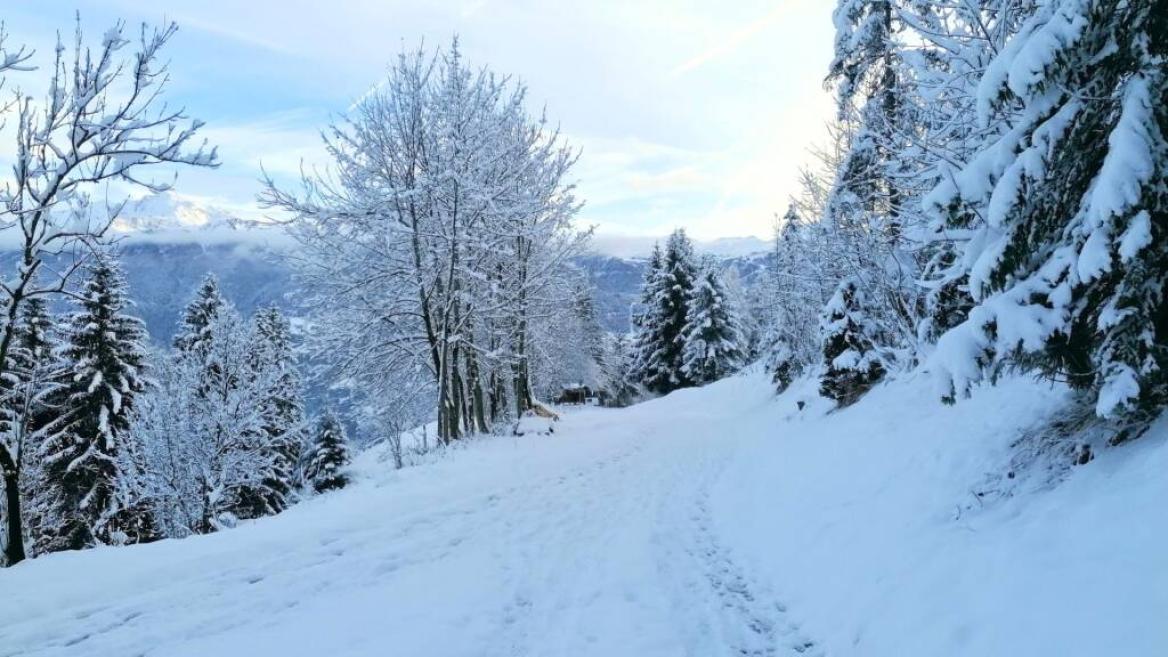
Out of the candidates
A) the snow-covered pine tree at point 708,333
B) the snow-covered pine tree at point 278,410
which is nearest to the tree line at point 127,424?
the snow-covered pine tree at point 278,410

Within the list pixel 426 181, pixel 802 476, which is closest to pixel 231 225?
pixel 426 181

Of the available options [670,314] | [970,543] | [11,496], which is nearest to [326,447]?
[670,314]

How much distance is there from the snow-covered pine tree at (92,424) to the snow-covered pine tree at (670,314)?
30111 millimetres

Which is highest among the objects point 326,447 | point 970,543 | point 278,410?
point 278,410

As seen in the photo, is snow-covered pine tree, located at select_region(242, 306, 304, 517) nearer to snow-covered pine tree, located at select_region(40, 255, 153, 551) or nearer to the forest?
the forest

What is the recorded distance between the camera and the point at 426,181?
1462cm

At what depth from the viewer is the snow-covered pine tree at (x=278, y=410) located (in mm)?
22984

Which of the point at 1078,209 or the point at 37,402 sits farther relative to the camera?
the point at 37,402

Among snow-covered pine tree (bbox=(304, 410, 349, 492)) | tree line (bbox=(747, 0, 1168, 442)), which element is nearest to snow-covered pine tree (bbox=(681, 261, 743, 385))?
snow-covered pine tree (bbox=(304, 410, 349, 492))

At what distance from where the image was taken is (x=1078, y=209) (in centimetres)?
411

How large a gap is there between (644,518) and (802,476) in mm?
2702

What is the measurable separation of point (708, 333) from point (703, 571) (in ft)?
115

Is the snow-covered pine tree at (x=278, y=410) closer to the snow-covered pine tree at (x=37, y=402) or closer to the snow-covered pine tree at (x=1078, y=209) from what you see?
the snow-covered pine tree at (x=37, y=402)

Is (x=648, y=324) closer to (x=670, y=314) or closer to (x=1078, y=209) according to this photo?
(x=670, y=314)
